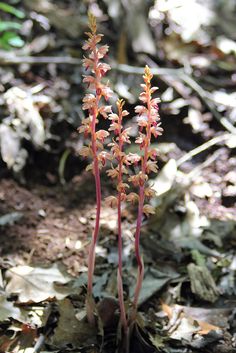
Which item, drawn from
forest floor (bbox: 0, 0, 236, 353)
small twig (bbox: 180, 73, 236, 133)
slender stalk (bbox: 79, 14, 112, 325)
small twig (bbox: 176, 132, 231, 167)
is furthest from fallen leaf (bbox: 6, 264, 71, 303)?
small twig (bbox: 180, 73, 236, 133)

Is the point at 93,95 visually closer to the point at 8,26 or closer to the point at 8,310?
the point at 8,310

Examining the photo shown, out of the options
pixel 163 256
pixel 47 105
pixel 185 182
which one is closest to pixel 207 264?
pixel 163 256

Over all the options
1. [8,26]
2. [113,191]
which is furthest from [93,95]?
[8,26]

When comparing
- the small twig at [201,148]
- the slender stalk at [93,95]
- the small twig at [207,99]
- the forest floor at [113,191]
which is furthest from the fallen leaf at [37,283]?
the small twig at [207,99]

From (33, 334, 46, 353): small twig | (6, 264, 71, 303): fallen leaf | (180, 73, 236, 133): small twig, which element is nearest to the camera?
(33, 334, 46, 353): small twig

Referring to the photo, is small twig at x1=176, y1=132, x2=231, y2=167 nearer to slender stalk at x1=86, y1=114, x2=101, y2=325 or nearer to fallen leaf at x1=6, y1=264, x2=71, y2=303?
fallen leaf at x1=6, y1=264, x2=71, y2=303

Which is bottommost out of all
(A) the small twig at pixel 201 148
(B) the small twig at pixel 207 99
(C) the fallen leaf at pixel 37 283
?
(C) the fallen leaf at pixel 37 283

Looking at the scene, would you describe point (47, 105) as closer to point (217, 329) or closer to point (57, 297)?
point (57, 297)

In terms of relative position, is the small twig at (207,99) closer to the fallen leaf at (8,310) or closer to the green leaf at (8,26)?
the green leaf at (8,26)
